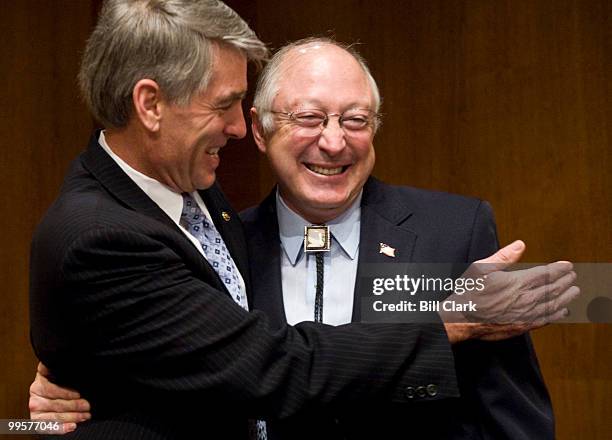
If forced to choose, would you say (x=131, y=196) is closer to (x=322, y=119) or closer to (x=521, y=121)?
(x=322, y=119)

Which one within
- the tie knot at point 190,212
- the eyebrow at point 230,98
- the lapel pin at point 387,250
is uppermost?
the eyebrow at point 230,98

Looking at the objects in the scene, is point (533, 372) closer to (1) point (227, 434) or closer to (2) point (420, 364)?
(2) point (420, 364)

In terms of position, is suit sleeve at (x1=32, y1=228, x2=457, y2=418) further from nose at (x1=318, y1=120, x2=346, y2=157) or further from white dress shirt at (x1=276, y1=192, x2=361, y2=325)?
nose at (x1=318, y1=120, x2=346, y2=157)

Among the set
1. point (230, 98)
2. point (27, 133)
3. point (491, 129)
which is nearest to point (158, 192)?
point (230, 98)

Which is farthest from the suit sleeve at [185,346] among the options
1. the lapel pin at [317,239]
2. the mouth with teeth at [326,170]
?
the mouth with teeth at [326,170]

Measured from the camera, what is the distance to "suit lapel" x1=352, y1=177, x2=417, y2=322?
2471 millimetres

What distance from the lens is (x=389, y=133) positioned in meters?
4.07

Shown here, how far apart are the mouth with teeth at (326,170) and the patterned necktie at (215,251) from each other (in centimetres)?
31

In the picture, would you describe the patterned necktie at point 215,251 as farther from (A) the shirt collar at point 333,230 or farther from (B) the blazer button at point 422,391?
(B) the blazer button at point 422,391

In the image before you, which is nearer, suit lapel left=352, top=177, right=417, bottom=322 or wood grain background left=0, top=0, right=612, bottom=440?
suit lapel left=352, top=177, right=417, bottom=322

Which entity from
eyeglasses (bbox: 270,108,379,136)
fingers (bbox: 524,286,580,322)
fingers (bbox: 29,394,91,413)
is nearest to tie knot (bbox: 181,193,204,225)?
eyeglasses (bbox: 270,108,379,136)

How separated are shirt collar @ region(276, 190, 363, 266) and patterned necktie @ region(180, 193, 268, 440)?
220 millimetres

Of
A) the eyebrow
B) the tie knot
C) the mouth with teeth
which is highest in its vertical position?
the eyebrow

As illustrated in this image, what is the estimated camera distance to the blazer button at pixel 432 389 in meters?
2.09
